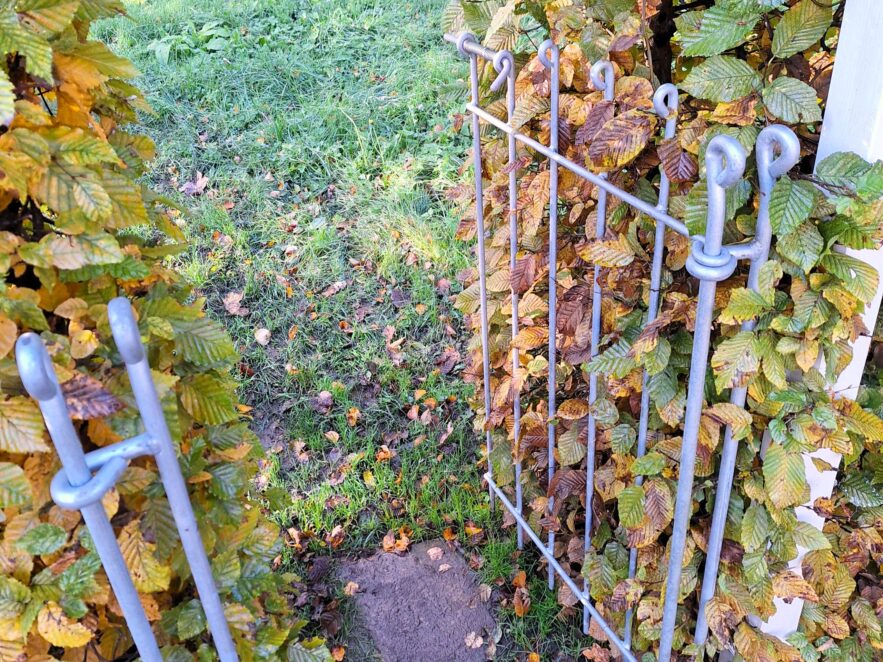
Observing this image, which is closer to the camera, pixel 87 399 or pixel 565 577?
pixel 87 399

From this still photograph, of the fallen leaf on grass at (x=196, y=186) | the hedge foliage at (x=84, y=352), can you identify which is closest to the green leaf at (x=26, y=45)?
the hedge foliage at (x=84, y=352)

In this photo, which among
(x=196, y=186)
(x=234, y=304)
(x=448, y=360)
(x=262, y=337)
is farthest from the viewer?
(x=196, y=186)

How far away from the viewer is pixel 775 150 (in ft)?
4.23

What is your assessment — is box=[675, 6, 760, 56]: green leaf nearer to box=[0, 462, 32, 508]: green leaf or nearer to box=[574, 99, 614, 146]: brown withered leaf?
box=[574, 99, 614, 146]: brown withered leaf

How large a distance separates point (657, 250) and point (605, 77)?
0.38m

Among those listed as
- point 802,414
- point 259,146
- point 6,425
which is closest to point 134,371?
point 6,425

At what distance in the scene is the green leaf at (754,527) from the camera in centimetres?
161

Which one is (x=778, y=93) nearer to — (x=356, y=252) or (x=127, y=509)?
(x=127, y=509)

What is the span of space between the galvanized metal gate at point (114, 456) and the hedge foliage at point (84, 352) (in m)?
0.07

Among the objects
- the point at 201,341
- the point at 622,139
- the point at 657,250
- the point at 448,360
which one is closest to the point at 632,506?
the point at 657,250

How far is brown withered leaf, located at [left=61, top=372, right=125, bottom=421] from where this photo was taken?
3.38 feet

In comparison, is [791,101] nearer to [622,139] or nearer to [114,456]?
[622,139]

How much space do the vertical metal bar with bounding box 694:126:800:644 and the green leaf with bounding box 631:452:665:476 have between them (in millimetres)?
134

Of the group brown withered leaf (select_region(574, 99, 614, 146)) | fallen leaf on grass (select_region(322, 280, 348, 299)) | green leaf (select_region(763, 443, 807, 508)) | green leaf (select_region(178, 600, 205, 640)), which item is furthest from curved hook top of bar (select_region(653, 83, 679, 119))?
fallen leaf on grass (select_region(322, 280, 348, 299))
